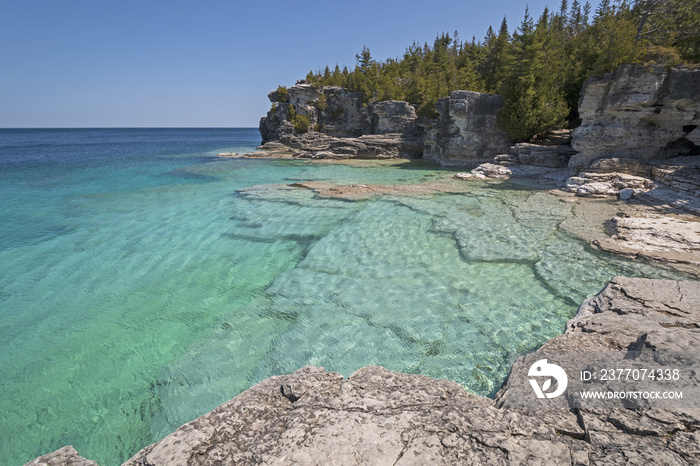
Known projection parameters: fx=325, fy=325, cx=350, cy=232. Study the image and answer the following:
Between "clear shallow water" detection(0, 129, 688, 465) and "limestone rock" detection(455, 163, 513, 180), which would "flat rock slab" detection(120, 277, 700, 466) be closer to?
"clear shallow water" detection(0, 129, 688, 465)

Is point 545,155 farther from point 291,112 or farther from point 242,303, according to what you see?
point 291,112

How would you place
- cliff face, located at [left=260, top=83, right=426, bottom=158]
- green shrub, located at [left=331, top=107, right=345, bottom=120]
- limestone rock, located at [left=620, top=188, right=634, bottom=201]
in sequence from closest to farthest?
limestone rock, located at [left=620, top=188, right=634, bottom=201]
cliff face, located at [left=260, top=83, right=426, bottom=158]
green shrub, located at [left=331, top=107, right=345, bottom=120]

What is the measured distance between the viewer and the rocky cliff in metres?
2.28

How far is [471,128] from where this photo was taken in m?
28.0

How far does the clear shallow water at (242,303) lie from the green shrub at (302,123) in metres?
35.9

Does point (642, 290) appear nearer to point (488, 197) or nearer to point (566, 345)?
point (566, 345)

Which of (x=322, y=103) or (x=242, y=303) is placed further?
(x=322, y=103)

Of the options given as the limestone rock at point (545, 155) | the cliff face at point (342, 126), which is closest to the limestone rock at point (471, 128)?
the limestone rock at point (545, 155)

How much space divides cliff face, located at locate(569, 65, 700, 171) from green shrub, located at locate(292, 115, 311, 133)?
35.4 metres

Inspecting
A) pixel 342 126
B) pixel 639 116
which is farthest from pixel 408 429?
pixel 342 126

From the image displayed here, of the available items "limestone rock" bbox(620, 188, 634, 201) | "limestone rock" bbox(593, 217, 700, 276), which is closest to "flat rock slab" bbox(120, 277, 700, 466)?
"limestone rock" bbox(593, 217, 700, 276)

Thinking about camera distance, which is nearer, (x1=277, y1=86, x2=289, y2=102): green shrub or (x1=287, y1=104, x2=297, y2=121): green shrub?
(x1=287, y1=104, x2=297, y2=121): green shrub

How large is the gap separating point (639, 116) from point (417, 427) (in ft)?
71.6

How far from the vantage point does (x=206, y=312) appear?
7004mm
